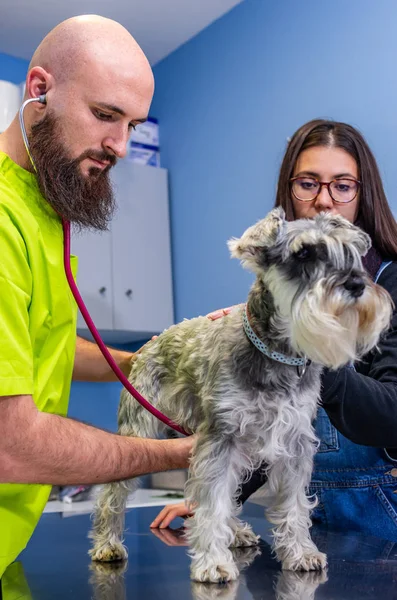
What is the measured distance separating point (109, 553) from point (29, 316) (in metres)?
0.65

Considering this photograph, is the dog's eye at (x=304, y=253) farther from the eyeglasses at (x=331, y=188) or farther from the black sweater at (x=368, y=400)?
the eyeglasses at (x=331, y=188)

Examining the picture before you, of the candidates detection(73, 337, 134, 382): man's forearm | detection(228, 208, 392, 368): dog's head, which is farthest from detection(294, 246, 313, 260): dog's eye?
detection(73, 337, 134, 382): man's forearm

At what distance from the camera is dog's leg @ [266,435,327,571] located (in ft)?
5.05

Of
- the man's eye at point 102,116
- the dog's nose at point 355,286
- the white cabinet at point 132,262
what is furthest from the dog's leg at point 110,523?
the white cabinet at point 132,262

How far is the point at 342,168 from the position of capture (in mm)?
2039

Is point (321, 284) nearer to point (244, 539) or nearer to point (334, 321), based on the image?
point (334, 321)

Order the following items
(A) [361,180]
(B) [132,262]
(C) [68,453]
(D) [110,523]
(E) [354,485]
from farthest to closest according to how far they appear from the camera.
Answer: (B) [132,262] → (A) [361,180] → (E) [354,485] → (D) [110,523] → (C) [68,453]

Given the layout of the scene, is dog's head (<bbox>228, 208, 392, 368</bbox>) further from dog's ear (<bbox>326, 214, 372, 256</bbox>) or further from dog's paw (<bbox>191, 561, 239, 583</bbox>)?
dog's paw (<bbox>191, 561, 239, 583</bbox>)

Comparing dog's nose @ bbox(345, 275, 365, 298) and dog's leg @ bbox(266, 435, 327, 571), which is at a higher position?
dog's nose @ bbox(345, 275, 365, 298)

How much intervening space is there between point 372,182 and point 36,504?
1.31 m

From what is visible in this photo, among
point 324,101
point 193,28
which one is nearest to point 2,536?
point 324,101

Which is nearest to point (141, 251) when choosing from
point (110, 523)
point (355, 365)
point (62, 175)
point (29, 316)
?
point (355, 365)

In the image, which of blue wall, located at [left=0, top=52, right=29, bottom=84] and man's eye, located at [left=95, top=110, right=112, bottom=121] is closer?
man's eye, located at [left=95, top=110, right=112, bottom=121]

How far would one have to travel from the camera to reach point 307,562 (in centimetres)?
152
